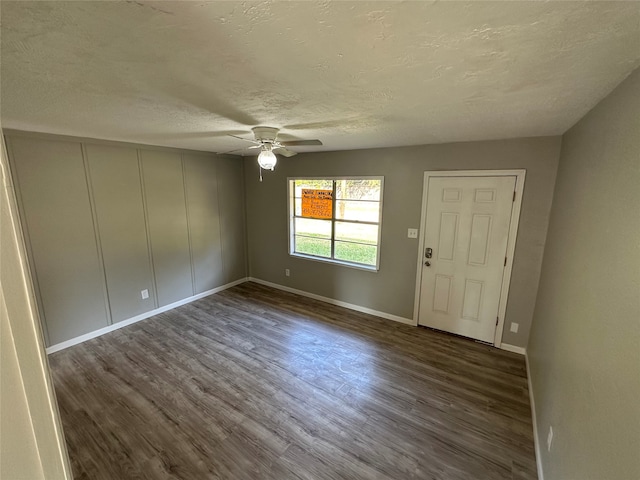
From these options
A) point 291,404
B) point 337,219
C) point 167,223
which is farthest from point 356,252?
point 167,223

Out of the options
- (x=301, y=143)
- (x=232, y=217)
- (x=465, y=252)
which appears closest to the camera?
(x=301, y=143)

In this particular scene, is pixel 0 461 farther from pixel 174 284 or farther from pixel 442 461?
pixel 174 284

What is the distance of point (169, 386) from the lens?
2.59 m

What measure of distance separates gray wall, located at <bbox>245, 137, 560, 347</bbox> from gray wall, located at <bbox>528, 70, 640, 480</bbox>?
Result: 0.75 metres

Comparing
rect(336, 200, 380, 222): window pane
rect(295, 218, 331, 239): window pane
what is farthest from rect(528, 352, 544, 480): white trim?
rect(295, 218, 331, 239): window pane

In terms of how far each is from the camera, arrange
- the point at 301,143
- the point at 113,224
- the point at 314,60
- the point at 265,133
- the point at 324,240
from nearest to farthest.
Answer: the point at 314,60, the point at 265,133, the point at 301,143, the point at 113,224, the point at 324,240

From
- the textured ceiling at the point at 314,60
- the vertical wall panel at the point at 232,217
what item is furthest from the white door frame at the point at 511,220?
the vertical wall panel at the point at 232,217

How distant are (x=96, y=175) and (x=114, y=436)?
268cm

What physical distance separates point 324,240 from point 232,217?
1723 millimetres

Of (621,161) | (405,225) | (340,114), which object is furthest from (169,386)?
(621,161)

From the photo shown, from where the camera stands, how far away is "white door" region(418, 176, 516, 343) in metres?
3.05

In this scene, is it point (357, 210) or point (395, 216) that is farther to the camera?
point (357, 210)

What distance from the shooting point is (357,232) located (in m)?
4.06

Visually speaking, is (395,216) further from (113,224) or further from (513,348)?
(113,224)
